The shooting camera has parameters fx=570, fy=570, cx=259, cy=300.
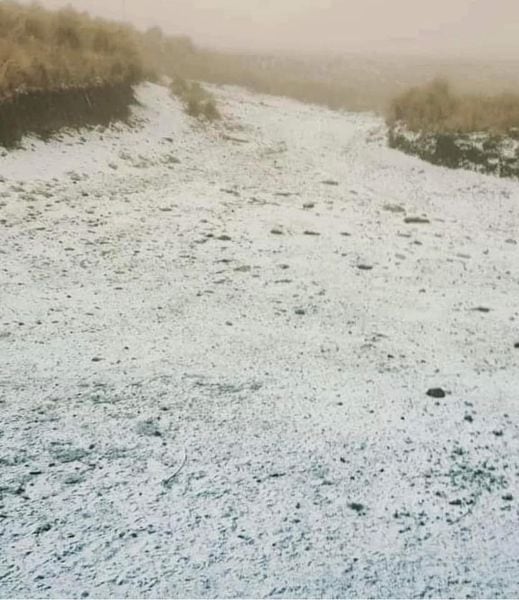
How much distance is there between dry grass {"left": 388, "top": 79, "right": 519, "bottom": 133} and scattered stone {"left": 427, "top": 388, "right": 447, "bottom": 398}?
9.28 m

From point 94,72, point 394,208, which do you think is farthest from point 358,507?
point 94,72

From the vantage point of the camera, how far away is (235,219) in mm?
7609

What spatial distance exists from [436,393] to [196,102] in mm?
11850

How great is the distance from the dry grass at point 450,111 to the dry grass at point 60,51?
20.9 ft

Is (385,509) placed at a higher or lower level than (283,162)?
lower

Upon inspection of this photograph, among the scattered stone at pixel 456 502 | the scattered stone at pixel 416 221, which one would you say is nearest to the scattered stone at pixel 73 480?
the scattered stone at pixel 456 502

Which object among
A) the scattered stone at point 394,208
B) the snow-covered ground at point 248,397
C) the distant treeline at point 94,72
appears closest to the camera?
the snow-covered ground at point 248,397

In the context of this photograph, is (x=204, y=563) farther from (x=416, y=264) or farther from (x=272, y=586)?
(x=416, y=264)

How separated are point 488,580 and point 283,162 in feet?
31.8

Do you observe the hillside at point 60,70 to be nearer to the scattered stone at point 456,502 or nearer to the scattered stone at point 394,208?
the scattered stone at point 394,208

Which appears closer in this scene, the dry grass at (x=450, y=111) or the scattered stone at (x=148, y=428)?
the scattered stone at (x=148, y=428)

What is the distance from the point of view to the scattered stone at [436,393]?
394 centimetres

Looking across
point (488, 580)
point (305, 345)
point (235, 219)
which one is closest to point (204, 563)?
point (488, 580)

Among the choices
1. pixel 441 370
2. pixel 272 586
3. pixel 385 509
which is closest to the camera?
pixel 272 586
